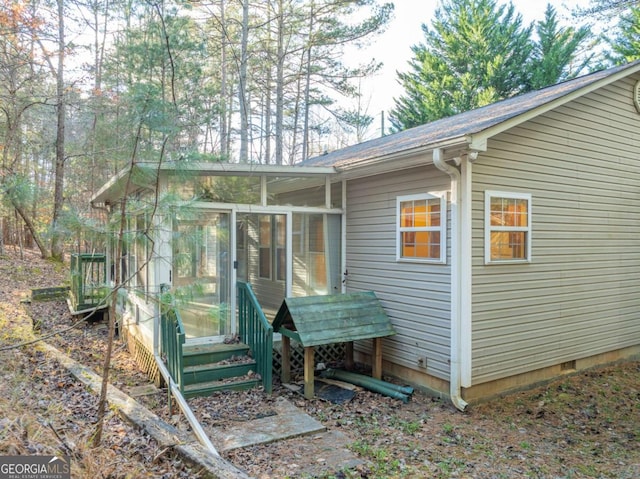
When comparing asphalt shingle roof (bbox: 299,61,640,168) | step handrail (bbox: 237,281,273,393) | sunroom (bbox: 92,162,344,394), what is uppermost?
asphalt shingle roof (bbox: 299,61,640,168)

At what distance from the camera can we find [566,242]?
248 inches

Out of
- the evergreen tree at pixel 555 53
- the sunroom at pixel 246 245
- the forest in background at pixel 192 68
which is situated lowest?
the sunroom at pixel 246 245

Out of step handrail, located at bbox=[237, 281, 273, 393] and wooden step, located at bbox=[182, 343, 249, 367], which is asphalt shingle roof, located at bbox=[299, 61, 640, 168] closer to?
step handrail, located at bbox=[237, 281, 273, 393]

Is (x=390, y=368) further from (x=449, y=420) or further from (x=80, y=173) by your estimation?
(x=80, y=173)

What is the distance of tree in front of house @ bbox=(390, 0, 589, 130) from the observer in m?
17.8

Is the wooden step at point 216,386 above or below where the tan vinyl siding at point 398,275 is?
below

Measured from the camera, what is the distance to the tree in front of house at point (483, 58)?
17.8 meters

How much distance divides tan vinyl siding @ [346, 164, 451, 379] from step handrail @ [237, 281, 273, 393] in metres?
1.79

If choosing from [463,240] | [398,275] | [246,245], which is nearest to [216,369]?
[246,245]

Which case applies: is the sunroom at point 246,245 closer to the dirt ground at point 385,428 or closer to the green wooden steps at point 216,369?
the green wooden steps at point 216,369

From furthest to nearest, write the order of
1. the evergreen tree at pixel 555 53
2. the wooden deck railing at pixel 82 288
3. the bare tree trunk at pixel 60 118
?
the evergreen tree at pixel 555 53, the bare tree trunk at pixel 60 118, the wooden deck railing at pixel 82 288

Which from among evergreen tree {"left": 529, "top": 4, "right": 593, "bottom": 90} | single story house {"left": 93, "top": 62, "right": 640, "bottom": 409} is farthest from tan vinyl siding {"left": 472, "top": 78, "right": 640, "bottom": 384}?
evergreen tree {"left": 529, "top": 4, "right": 593, "bottom": 90}

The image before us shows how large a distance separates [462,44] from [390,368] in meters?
17.7

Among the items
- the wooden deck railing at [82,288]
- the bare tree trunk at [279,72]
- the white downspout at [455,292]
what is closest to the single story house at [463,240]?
the white downspout at [455,292]
